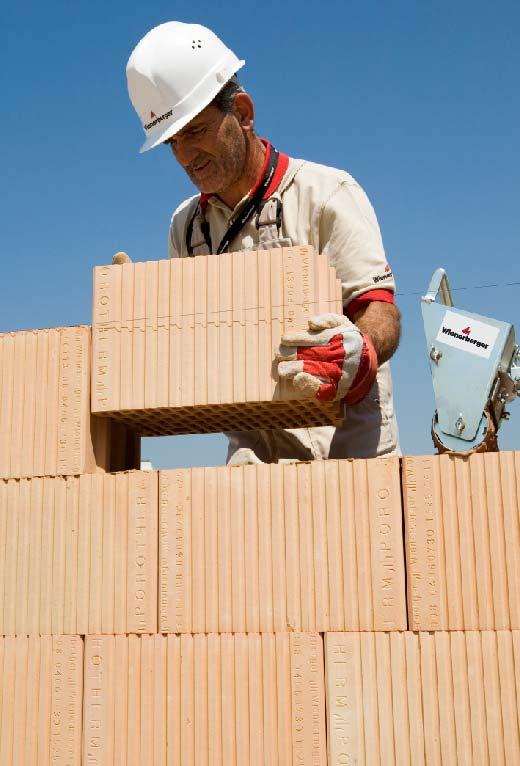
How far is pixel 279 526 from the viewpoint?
11.1 ft

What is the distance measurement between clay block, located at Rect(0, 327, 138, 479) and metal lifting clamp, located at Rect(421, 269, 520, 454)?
1358 mm

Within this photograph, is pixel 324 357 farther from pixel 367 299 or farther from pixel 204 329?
pixel 367 299

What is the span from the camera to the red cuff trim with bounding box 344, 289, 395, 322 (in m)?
4.34

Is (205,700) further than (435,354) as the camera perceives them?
No

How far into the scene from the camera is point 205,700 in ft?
10.9

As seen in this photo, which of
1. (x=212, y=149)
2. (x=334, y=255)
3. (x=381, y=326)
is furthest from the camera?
(x=212, y=149)

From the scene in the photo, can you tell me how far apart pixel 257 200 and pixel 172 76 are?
73cm

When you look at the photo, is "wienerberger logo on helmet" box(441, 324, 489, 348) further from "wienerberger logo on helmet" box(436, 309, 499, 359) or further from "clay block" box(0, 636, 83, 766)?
"clay block" box(0, 636, 83, 766)

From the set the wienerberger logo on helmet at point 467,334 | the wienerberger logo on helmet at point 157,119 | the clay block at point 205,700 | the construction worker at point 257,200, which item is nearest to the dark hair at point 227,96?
the construction worker at point 257,200

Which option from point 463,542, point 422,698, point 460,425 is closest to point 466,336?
point 460,425

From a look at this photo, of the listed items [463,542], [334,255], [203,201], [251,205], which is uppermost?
[203,201]

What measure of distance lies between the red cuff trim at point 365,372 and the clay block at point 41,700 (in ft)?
4.62

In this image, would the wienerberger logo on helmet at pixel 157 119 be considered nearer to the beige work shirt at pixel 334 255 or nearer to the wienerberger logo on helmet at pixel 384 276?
the beige work shirt at pixel 334 255

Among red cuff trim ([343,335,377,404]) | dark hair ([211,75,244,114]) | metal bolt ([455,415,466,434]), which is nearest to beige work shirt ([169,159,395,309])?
dark hair ([211,75,244,114])
